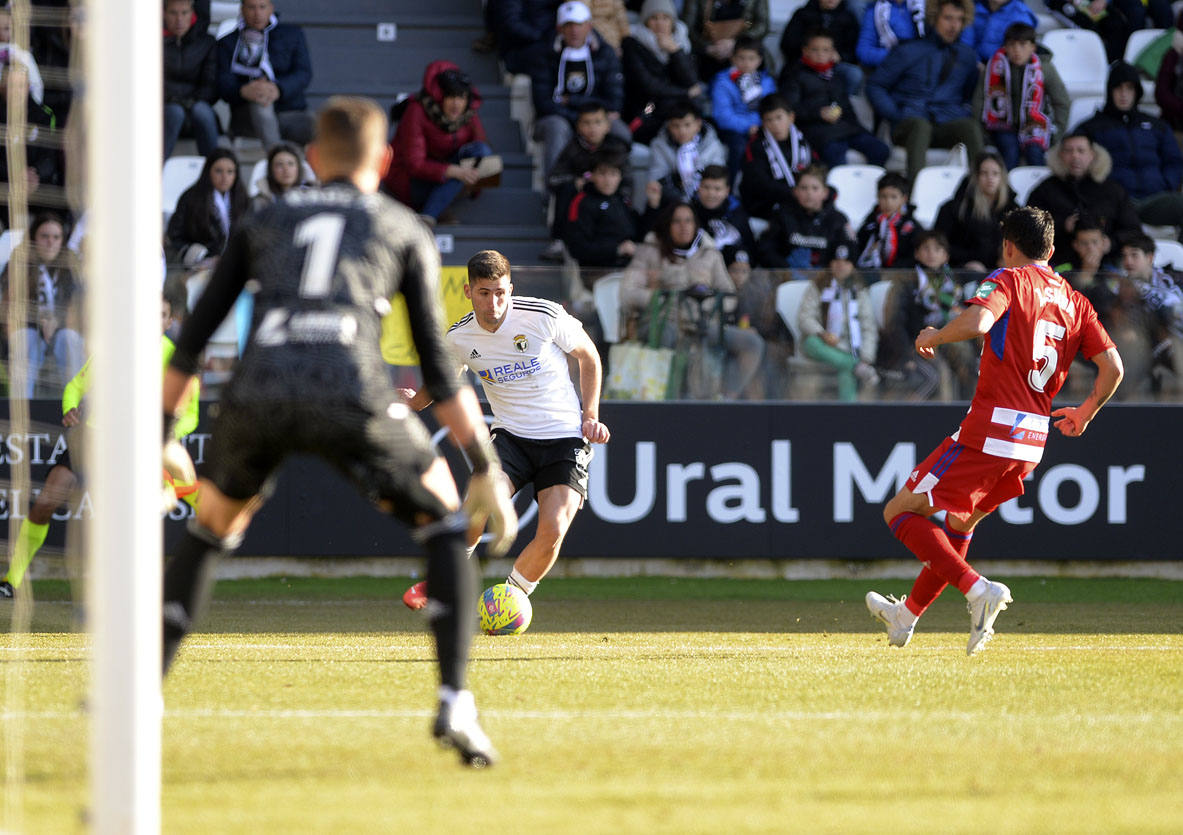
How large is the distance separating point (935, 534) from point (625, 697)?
7.09ft

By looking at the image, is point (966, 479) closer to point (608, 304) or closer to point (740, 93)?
point (608, 304)

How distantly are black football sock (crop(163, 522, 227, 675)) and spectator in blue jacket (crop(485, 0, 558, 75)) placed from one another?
11.3m

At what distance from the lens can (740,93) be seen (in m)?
15.5

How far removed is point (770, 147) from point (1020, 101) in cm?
283

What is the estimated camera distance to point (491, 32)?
16.7m

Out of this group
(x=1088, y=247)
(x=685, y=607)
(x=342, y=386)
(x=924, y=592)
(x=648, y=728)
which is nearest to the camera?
(x=342, y=386)

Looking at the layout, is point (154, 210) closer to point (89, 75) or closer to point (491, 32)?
point (89, 75)

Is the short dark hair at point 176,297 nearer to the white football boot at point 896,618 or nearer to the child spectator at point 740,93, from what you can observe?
the white football boot at point 896,618

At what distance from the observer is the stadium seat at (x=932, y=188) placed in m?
14.9

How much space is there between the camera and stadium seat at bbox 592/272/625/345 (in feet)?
37.7

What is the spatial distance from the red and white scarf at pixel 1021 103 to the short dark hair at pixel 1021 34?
16 cm

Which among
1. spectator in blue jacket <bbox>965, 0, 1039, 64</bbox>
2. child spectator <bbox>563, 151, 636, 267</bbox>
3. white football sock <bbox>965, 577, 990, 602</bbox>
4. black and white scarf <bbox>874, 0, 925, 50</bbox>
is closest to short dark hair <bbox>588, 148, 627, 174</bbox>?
child spectator <bbox>563, 151, 636, 267</bbox>

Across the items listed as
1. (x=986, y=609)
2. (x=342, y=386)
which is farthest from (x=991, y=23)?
(x=342, y=386)

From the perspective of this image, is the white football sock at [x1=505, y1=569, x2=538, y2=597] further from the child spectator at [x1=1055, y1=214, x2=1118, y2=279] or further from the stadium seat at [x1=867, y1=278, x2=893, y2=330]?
the child spectator at [x1=1055, y1=214, x2=1118, y2=279]
